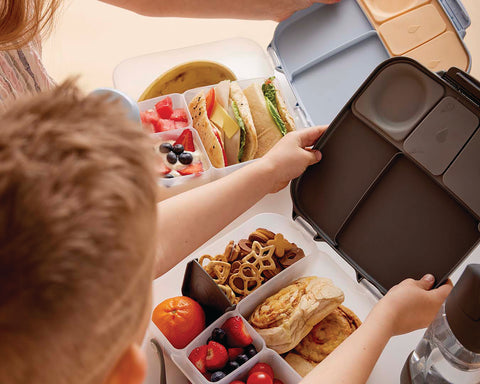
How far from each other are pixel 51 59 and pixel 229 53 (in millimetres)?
434

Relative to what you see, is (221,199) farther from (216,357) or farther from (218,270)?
(216,357)

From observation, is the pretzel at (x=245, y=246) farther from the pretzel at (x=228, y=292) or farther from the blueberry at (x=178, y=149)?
the blueberry at (x=178, y=149)

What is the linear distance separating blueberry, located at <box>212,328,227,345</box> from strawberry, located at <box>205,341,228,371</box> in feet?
0.05

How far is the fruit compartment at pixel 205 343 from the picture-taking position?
67 centimetres

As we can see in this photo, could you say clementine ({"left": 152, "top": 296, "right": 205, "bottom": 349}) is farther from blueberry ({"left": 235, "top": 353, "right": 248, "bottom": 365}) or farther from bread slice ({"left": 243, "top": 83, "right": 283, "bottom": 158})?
bread slice ({"left": 243, "top": 83, "right": 283, "bottom": 158})

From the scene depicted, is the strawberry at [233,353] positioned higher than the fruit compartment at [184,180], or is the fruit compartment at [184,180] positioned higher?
the fruit compartment at [184,180]

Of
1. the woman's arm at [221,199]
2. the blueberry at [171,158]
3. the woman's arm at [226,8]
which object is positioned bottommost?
the woman's arm at [221,199]

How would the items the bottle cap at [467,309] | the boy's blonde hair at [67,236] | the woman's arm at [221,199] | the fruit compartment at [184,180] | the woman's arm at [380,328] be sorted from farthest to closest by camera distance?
1. the fruit compartment at [184,180]
2. the woman's arm at [221,199]
3. the woman's arm at [380,328]
4. the bottle cap at [467,309]
5. the boy's blonde hair at [67,236]

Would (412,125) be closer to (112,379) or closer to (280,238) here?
(280,238)

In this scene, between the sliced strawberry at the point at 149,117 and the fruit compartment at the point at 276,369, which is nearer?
the fruit compartment at the point at 276,369

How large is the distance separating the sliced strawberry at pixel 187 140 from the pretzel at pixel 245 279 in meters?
0.28

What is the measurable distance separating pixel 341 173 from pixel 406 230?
0.14m

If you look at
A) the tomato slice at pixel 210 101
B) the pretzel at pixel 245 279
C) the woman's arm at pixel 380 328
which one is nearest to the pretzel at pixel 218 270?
the pretzel at pixel 245 279

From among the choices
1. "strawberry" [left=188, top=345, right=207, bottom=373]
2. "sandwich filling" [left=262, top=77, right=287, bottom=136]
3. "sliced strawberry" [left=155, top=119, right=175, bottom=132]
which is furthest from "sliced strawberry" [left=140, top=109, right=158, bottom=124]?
"strawberry" [left=188, top=345, right=207, bottom=373]
